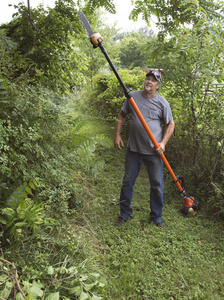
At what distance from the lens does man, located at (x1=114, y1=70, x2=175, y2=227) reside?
3.18 meters

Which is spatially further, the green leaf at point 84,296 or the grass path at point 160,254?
the grass path at point 160,254

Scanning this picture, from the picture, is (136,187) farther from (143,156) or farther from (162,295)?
(162,295)

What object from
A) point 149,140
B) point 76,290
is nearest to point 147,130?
point 149,140

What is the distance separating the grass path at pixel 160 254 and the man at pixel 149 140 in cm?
23

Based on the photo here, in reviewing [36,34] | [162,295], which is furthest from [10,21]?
[162,295]

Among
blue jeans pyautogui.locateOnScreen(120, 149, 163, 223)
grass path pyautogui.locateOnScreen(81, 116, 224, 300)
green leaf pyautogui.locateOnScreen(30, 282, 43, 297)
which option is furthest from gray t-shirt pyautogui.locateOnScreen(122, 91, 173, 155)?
green leaf pyautogui.locateOnScreen(30, 282, 43, 297)

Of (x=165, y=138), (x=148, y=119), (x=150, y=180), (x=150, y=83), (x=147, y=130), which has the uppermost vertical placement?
(x=150, y=83)

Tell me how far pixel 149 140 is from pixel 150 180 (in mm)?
588

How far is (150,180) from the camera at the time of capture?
333 cm

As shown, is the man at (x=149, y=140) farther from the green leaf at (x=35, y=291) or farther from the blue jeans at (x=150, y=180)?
the green leaf at (x=35, y=291)

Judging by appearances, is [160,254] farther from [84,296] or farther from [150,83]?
[150,83]

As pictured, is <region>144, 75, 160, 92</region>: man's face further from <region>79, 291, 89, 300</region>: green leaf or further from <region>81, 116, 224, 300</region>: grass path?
<region>79, 291, 89, 300</region>: green leaf

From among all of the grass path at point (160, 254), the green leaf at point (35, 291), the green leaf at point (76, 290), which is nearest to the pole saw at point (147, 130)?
the grass path at point (160, 254)

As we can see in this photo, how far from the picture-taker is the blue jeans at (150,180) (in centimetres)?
326
